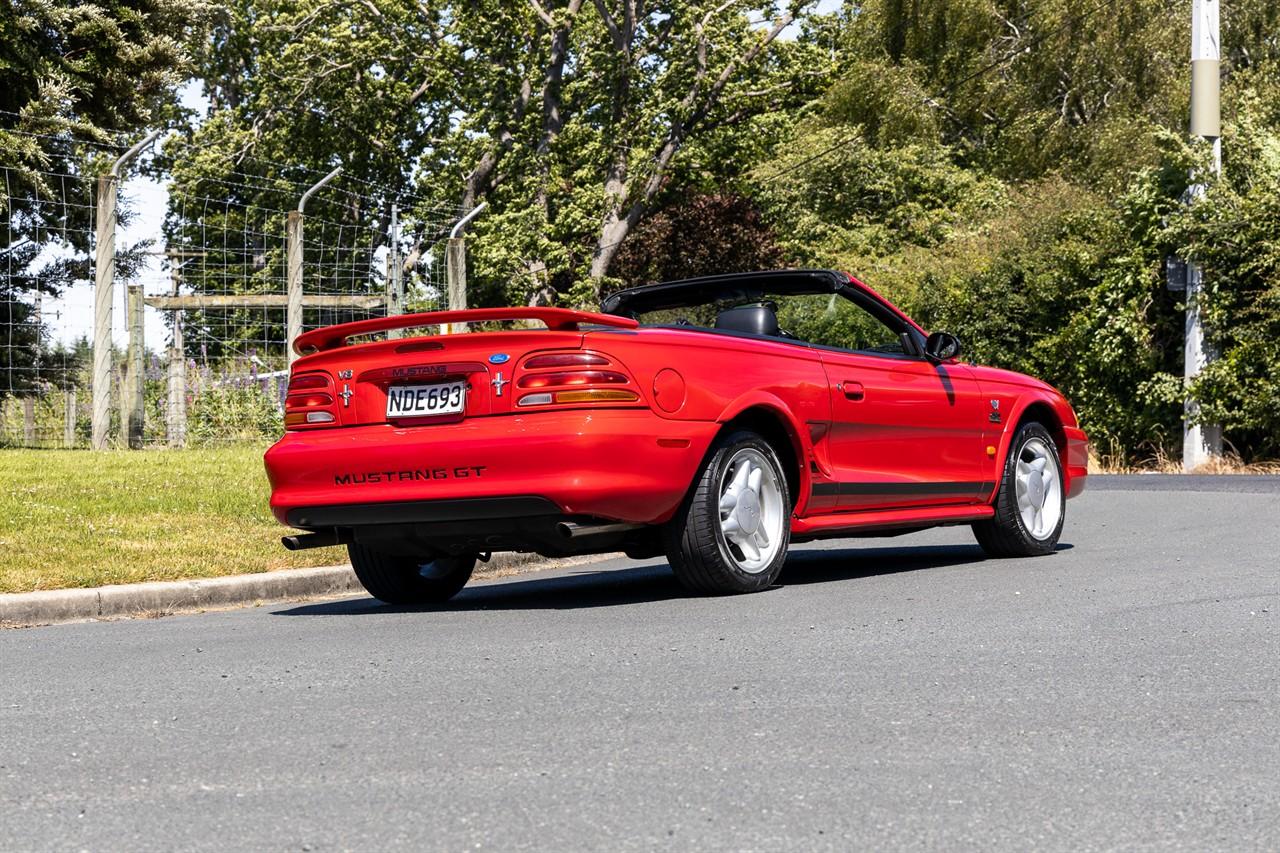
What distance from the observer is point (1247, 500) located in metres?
13.7

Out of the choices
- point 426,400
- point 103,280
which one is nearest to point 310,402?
point 426,400

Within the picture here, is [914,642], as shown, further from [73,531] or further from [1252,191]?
[1252,191]

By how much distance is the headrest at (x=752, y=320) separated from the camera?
8234 mm

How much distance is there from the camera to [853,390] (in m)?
8.29

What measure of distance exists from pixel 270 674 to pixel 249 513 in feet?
18.0

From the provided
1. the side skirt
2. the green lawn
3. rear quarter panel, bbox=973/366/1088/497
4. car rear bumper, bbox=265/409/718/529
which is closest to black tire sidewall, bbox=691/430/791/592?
car rear bumper, bbox=265/409/718/529

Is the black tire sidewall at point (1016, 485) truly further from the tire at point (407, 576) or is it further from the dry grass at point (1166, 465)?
the dry grass at point (1166, 465)

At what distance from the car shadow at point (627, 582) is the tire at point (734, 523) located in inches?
13.2

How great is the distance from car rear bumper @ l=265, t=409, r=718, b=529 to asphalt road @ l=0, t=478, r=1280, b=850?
48cm

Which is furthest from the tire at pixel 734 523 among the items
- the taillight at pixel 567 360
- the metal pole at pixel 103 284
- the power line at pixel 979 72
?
the power line at pixel 979 72

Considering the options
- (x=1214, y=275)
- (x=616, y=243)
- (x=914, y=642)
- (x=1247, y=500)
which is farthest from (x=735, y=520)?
(x=616, y=243)

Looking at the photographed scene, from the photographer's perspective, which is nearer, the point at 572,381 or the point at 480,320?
the point at 572,381

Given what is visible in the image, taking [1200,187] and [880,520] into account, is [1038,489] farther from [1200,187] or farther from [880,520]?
[1200,187]

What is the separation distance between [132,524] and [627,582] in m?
3.28
